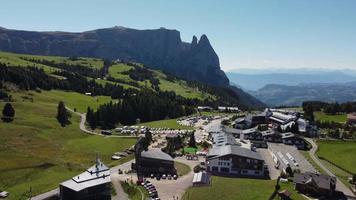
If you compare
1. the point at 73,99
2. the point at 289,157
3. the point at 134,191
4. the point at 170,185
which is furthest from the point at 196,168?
the point at 73,99

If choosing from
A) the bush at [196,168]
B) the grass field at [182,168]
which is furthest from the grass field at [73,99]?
the bush at [196,168]

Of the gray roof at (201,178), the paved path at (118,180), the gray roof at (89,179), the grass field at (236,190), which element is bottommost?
the paved path at (118,180)

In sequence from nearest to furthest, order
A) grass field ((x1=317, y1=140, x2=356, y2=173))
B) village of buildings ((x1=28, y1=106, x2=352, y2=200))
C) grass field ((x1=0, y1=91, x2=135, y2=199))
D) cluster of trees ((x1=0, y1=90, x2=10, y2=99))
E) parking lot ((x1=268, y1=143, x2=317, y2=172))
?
village of buildings ((x1=28, y1=106, x2=352, y2=200)), grass field ((x1=0, y1=91, x2=135, y2=199)), parking lot ((x1=268, y1=143, x2=317, y2=172)), grass field ((x1=317, y1=140, x2=356, y2=173)), cluster of trees ((x1=0, y1=90, x2=10, y2=99))

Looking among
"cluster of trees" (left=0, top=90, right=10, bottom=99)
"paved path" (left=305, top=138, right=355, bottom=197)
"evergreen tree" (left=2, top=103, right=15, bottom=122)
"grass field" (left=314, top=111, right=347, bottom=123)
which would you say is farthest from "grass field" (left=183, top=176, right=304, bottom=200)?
"grass field" (left=314, top=111, right=347, bottom=123)

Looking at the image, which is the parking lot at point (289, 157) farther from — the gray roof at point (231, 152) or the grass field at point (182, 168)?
the grass field at point (182, 168)

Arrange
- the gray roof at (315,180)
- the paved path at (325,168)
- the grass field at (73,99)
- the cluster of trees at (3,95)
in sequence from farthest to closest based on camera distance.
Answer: the grass field at (73,99), the cluster of trees at (3,95), the paved path at (325,168), the gray roof at (315,180)

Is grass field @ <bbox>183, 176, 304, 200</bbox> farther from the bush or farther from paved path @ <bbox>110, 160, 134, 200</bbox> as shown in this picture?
paved path @ <bbox>110, 160, 134, 200</bbox>
